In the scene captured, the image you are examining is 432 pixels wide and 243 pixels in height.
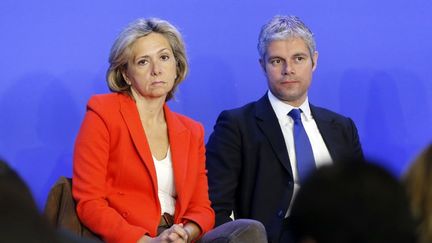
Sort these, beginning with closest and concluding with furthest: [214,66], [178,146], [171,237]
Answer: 1. [171,237]
2. [178,146]
3. [214,66]

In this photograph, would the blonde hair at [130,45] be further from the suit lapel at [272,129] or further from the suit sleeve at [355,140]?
the suit sleeve at [355,140]

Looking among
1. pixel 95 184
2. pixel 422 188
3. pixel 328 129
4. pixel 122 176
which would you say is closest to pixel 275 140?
pixel 328 129

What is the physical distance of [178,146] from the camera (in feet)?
9.23

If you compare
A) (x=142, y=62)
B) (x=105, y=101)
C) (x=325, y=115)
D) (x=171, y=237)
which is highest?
(x=142, y=62)

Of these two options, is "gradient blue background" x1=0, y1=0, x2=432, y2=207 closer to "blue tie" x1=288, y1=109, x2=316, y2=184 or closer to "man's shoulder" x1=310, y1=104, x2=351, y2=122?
"man's shoulder" x1=310, y1=104, x2=351, y2=122

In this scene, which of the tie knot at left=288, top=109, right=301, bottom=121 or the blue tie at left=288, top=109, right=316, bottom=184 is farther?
the tie knot at left=288, top=109, right=301, bottom=121

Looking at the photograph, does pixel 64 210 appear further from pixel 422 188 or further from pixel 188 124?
pixel 422 188

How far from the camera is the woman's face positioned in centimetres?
283

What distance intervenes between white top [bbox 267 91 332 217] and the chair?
84cm

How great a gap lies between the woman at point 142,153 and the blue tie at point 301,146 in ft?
1.22

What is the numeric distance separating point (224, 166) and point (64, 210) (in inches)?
26.3

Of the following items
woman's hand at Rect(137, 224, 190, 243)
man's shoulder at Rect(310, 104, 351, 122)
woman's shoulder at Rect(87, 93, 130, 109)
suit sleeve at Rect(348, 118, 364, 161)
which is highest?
woman's shoulder at Rect(87, 93, 130, 109)

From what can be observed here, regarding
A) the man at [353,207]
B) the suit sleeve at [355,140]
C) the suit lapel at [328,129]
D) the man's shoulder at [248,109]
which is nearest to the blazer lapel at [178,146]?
the man's shoulder at [248,109]

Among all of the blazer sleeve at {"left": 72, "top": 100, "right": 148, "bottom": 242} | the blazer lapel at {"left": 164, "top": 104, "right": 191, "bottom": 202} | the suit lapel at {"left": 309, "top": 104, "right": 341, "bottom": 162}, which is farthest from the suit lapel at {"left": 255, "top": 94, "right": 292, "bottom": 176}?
the blazer sleeve at {"left": 72, "top": 100, "right": 148, "bottom": 242}
